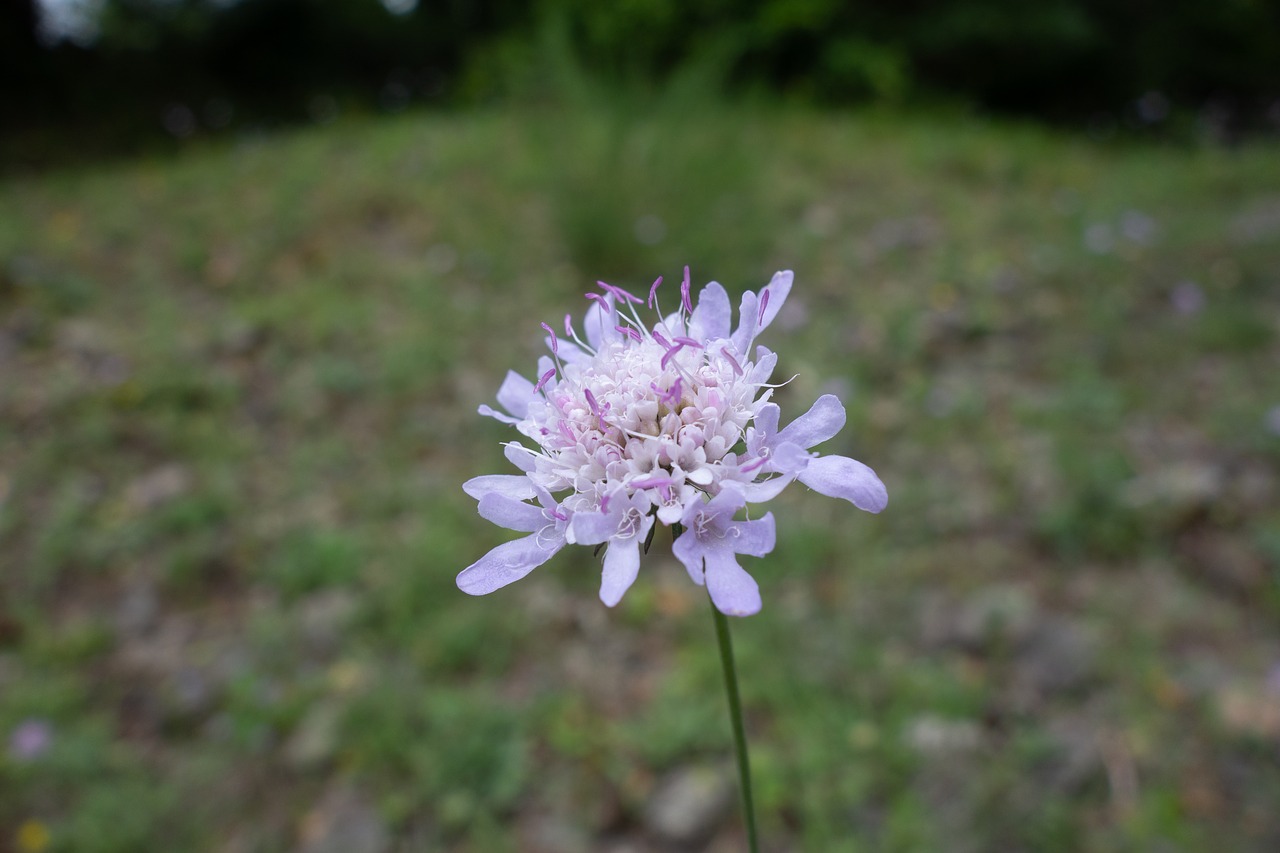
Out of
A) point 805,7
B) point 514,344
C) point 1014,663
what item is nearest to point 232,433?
point 514,344

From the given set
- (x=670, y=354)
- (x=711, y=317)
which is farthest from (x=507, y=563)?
(x=711, y=317)

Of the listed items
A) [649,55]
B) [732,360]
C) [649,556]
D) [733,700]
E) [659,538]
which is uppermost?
[732,360]

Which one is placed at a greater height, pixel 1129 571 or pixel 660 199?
pixel 660 199

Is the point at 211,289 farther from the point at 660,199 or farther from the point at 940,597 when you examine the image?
the point at 940,597

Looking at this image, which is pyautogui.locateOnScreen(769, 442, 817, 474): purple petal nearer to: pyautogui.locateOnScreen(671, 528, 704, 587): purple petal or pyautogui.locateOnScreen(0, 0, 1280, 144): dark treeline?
pyautogui.locateOnScreen(671, 528, 704, 587): purple petal

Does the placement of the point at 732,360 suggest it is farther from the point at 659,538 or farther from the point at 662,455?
the point at 659,538

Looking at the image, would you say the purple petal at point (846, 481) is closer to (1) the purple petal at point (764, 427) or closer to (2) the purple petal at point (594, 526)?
(1) the purple petal at point (764, 427)

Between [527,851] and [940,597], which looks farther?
[940,597]
